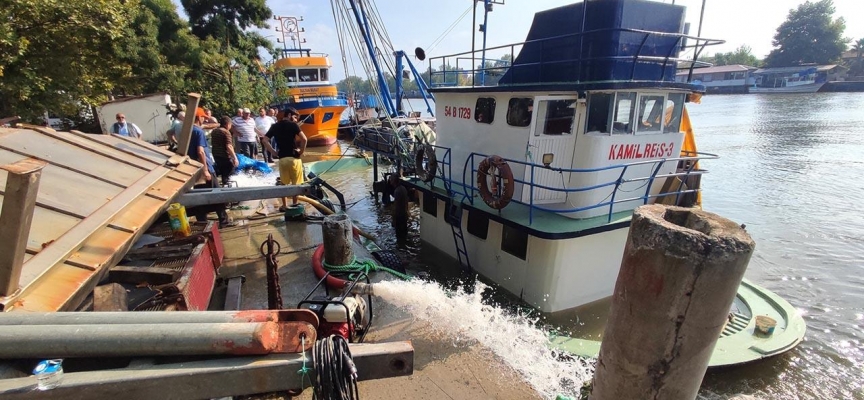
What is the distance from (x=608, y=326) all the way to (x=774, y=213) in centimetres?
1462

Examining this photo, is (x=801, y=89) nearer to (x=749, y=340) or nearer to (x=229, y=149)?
(x=749, y=340)

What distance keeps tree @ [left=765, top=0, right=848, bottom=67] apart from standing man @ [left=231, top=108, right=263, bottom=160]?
101 m

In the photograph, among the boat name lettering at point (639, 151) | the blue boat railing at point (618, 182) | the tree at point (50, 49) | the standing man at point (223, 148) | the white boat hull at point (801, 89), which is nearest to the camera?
the blue boat railing at point (618, 182)

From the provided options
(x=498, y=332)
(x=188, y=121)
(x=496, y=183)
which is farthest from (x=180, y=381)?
(x=496, y=183)

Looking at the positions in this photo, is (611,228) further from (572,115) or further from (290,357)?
(290,357)

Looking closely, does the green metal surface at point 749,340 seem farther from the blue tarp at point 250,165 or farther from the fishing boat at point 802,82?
the fishing boat at point 802,82

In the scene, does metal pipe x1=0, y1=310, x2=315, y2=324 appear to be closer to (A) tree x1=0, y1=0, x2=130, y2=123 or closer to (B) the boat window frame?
(B) the boat window frame

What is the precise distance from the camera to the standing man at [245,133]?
13.2 metres

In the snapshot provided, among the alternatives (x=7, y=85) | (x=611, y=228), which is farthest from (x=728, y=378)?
(x=7, y=85)

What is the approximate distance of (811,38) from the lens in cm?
7669

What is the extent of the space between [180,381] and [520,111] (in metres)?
6.10

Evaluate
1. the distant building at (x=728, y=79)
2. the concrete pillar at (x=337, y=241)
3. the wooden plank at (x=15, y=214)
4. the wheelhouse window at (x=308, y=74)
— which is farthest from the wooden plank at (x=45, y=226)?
the distant building at (x=728, y=79)

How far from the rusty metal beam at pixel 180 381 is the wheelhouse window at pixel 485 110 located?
621 cm

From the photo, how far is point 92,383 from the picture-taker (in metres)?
1.55
